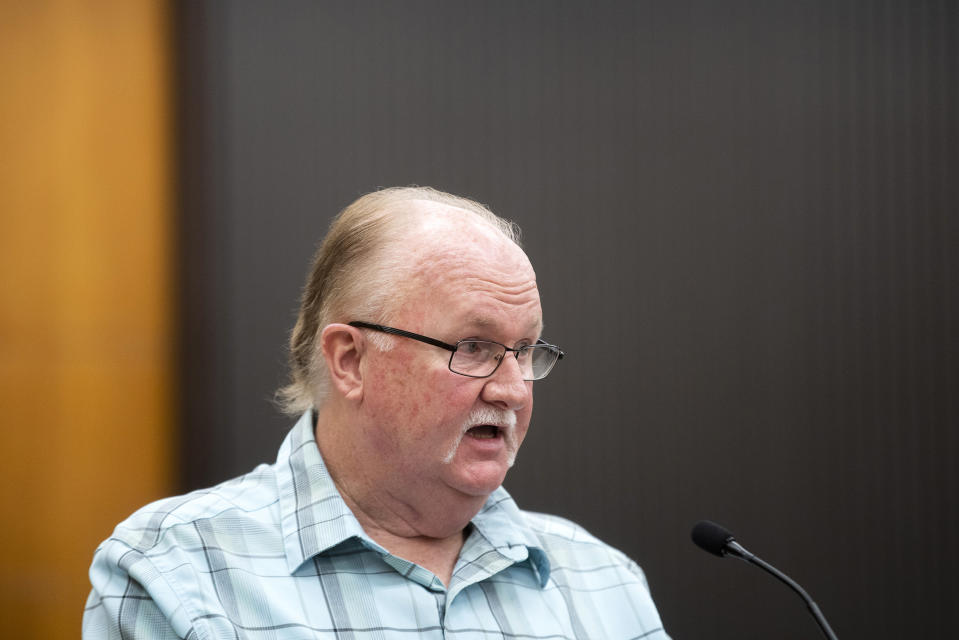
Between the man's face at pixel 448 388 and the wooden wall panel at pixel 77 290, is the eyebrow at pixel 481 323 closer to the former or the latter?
the man's face at pixel 448 388

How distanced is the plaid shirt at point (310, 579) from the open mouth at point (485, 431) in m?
0.18

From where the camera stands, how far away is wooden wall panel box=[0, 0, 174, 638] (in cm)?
226

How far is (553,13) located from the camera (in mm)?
2816

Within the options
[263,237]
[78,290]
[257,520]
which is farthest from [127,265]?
[257,520]

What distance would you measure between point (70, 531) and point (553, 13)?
2.08 metres

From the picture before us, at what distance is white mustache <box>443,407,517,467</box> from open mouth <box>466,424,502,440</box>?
14mm

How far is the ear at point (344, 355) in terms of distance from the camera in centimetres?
133

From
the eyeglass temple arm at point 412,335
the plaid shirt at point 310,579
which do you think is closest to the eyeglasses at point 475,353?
the eyeglass temple arm at point 412,335

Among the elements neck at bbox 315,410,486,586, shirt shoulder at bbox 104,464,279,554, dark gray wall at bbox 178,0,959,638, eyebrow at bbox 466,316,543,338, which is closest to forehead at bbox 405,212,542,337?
eyebrow at bbox 466,316,543,338

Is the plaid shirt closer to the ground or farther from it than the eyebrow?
closer to the ground

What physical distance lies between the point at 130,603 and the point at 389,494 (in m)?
0.38

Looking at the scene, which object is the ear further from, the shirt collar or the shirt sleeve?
the shirt sleeve

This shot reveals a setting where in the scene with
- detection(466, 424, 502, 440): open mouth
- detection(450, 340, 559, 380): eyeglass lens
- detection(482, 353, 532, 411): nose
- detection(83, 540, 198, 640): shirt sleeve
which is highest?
detection(450, 340, 559, 380): eyeglass lens

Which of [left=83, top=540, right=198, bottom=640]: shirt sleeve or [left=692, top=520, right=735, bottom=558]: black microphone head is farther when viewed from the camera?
[left=692, top=520, right=735, bottom=558]: black microphone head
